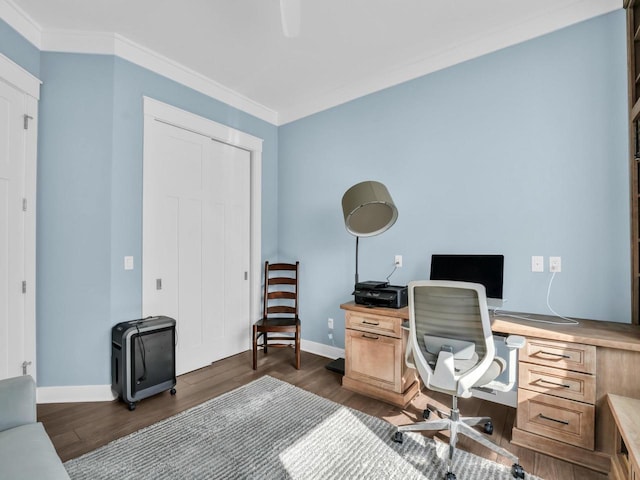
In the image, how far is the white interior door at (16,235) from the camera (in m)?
2.26

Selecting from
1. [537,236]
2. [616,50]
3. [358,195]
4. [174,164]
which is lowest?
[537,236]

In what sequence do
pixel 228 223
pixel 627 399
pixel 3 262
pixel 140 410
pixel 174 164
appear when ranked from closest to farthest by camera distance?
pixel 627 399 → pixel 3 262 → pixel 140 410 → pixel 174 164 → pixel 228 223

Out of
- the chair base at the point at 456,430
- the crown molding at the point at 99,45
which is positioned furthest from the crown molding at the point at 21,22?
the chair base at the point at 456,430

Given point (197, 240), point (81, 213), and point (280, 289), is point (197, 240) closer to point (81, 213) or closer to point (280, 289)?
point (81, 213)

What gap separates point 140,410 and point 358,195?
243 centimetres

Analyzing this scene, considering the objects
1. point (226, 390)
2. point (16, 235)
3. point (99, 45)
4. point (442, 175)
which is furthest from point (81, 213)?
point (442, 175)

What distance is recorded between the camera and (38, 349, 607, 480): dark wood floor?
1.89 metres

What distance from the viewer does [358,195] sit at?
266cm

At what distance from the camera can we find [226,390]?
9.05ft

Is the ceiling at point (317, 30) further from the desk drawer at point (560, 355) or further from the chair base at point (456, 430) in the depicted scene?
the chair base at point (456, 430)

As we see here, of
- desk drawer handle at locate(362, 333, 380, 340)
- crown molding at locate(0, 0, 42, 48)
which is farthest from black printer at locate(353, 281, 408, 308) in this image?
crown molding at locate(0, 0, 42, 48)

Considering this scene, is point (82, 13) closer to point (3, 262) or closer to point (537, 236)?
A: point (3, 262)

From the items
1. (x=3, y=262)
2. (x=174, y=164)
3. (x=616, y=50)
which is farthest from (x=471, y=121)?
(x=3, y=262)

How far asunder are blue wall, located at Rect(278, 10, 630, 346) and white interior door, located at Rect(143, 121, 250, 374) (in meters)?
1.04
